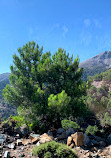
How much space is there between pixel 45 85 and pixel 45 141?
5.95m

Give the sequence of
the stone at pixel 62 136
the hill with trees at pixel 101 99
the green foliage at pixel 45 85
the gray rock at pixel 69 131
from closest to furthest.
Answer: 1. the stone at pixel 62 136
2. the gray rock at pixel 69 131
3. the green foliage at pixel 45 85
4. the hill with trees at pixel 101 99

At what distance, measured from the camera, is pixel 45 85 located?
471 inches

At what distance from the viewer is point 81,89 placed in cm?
1027

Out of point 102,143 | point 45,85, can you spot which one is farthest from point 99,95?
point 102,143

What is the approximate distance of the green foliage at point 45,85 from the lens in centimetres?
955

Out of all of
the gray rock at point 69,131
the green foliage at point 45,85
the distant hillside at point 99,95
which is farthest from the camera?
the distant hillside at point 99,95

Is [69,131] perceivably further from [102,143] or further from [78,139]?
[102,143]

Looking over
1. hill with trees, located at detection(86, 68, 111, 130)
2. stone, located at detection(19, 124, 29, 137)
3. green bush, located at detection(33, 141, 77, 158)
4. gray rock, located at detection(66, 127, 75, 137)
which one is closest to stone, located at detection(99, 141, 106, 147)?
gray rock, located at detection(66, 127, 75, 137)

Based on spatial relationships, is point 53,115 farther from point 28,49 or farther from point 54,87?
point 28,49

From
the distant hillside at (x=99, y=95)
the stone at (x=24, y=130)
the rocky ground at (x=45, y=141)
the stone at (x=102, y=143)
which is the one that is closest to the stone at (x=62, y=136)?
the rocky ground at (x=45, y=141)

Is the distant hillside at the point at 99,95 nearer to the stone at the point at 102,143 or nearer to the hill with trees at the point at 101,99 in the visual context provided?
the hill with trees at the point at 101,99

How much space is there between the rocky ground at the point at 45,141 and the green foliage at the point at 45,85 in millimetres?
1577

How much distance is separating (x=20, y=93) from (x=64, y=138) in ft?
16.9

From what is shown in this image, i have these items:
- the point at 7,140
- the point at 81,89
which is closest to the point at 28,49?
the point at 81,89
